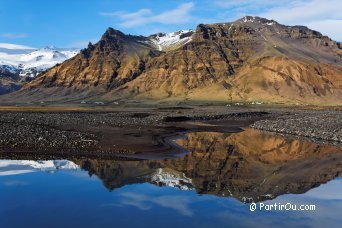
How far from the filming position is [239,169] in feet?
109

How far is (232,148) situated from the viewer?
47125mm

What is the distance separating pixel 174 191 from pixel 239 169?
31.3ft

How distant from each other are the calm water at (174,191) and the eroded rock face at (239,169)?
0.06 m

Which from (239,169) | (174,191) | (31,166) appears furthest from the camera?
(239,169)

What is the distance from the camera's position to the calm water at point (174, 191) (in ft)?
63.7

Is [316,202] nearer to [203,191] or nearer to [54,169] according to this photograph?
[203,191]

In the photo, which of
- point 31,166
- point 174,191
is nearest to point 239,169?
point 174,191

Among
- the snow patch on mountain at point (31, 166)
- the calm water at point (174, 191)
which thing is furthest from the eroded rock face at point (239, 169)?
the snow patch on mountain at point (31, 166)

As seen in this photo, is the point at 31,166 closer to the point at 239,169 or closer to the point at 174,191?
the point at 174,191

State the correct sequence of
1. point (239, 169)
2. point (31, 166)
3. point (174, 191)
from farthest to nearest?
point (239, 169) < point (31, 166) < point (174, 191)

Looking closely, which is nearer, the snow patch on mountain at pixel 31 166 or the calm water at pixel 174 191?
the calm water at pixel 174 191

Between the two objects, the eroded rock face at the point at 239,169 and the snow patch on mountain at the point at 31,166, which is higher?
the snow patch on mountain at the point at 31,166

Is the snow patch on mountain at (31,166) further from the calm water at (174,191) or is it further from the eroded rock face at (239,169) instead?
the eroded rock face at (239,169)

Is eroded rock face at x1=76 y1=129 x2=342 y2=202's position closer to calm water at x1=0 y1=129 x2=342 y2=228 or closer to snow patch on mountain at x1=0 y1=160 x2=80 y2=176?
calm water at x1=0 y1=129 x2=342 y2=228
